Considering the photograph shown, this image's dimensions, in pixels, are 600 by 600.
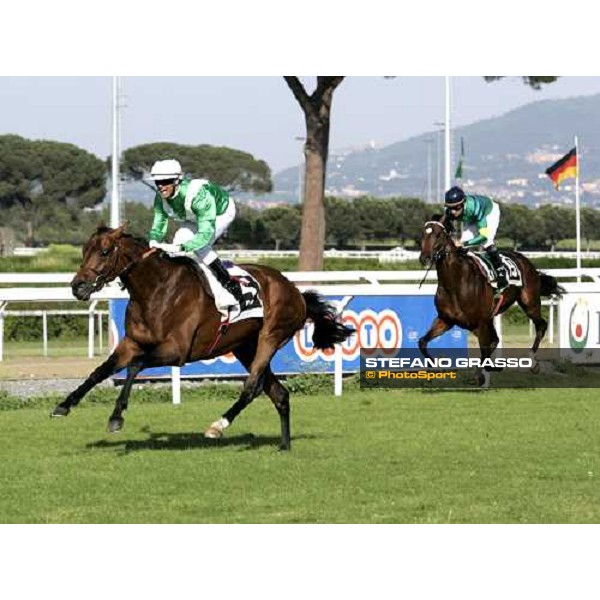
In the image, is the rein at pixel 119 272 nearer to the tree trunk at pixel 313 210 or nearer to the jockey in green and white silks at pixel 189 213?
the jockey in green and white silks at pixel 189 213

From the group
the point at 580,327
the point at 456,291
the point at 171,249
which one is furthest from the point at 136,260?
the point at 580,327

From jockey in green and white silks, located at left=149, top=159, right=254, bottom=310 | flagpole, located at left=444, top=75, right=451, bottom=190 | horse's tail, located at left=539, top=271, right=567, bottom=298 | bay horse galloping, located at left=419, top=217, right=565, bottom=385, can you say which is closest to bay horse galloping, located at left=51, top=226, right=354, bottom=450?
jockey in green and white silks, located at left=149, top=159, right=254, bottom=310

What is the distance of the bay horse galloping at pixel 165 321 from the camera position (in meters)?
7.99

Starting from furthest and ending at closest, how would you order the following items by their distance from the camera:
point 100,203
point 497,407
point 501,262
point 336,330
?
point 100,203, point 501,262, point 497,407, point 336,330

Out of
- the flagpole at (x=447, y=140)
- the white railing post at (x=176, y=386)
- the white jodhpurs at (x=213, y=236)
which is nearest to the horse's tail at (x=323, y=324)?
the white jodhpurs at (x=213, y=236)

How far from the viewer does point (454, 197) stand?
487 inches

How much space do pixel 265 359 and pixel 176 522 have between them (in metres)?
2.78

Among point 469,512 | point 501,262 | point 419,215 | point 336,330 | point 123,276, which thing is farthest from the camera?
point 419,215

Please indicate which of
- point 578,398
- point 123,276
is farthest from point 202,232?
point 578,398

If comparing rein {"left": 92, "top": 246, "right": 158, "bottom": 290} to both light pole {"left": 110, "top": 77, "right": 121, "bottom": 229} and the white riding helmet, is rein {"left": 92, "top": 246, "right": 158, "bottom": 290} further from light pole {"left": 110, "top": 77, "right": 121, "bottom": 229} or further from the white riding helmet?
light pole {"left": 110, "top": 77, "right": 121, "bottom": 229}

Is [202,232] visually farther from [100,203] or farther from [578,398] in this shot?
[100,203]

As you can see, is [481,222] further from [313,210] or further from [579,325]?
[313,210]

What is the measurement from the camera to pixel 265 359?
857cm

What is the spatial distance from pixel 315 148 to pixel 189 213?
1199 cm
